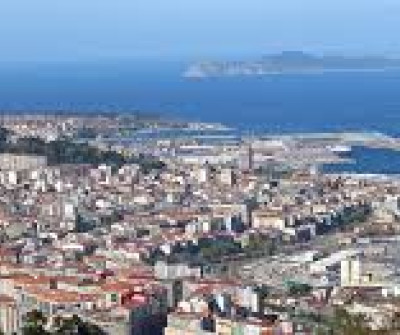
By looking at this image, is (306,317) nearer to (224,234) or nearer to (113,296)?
(113,296)

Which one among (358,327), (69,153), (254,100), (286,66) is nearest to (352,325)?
(358,327)

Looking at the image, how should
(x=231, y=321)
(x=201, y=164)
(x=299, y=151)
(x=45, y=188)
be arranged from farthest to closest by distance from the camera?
(x=299, y=151), (x=201, y=164), (x=45, y=188), (x=231, y=321)

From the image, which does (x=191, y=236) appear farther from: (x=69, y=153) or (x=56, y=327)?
→ (x=56, y=327)

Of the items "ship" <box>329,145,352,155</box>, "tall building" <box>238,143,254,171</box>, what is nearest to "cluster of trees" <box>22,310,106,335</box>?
"tall building" <box>238,143,254,171</box>

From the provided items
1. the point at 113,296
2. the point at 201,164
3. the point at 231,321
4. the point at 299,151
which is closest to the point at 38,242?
the point at 113,296

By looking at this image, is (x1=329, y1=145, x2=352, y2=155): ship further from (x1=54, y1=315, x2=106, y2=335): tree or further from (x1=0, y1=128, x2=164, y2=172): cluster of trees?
(x1=54, y1=315, x2=106, y2=335): tree

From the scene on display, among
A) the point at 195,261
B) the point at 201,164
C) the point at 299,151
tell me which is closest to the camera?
the point at 195,261

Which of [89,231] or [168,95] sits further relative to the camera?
[168,95]
